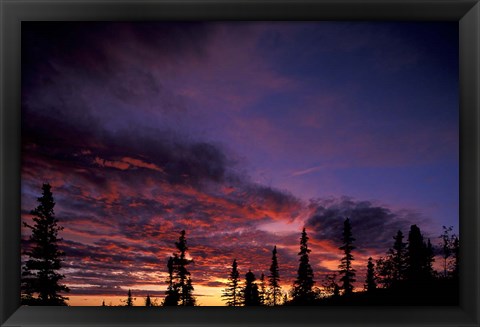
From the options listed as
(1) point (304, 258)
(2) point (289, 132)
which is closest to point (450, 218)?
(1) point (304, 258)

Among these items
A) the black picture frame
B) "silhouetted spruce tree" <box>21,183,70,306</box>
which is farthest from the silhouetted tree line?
the black picture frame

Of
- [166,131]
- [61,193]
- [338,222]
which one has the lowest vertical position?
[338,222]

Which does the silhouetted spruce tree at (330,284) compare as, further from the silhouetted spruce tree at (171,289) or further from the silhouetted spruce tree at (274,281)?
the silhouetted spruce tree at (171,289)

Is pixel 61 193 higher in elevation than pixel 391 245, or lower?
higher

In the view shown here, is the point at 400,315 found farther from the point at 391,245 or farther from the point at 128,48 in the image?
the point at 128,48

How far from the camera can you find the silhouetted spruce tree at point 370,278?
8.41 ft

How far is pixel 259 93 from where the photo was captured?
257cm

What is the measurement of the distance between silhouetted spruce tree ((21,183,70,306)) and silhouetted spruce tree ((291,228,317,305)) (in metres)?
1.20

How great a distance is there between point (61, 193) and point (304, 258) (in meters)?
1.33

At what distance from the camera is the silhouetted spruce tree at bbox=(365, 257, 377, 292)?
101 inches

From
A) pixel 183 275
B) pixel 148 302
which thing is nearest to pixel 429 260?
pixel 183 275

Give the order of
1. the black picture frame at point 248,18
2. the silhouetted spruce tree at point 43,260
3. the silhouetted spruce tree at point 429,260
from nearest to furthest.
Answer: the black picture frame at point 248,18
the silhouetted spruce tree at point 43,260
the silhouetted spruce tree at point 429,260

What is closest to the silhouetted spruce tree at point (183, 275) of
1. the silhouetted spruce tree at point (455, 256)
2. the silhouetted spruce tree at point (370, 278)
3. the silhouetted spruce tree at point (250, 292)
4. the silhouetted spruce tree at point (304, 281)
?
the silhouetted spruce tree at point (250, 292)

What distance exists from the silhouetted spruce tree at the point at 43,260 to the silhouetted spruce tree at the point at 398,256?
172cm
